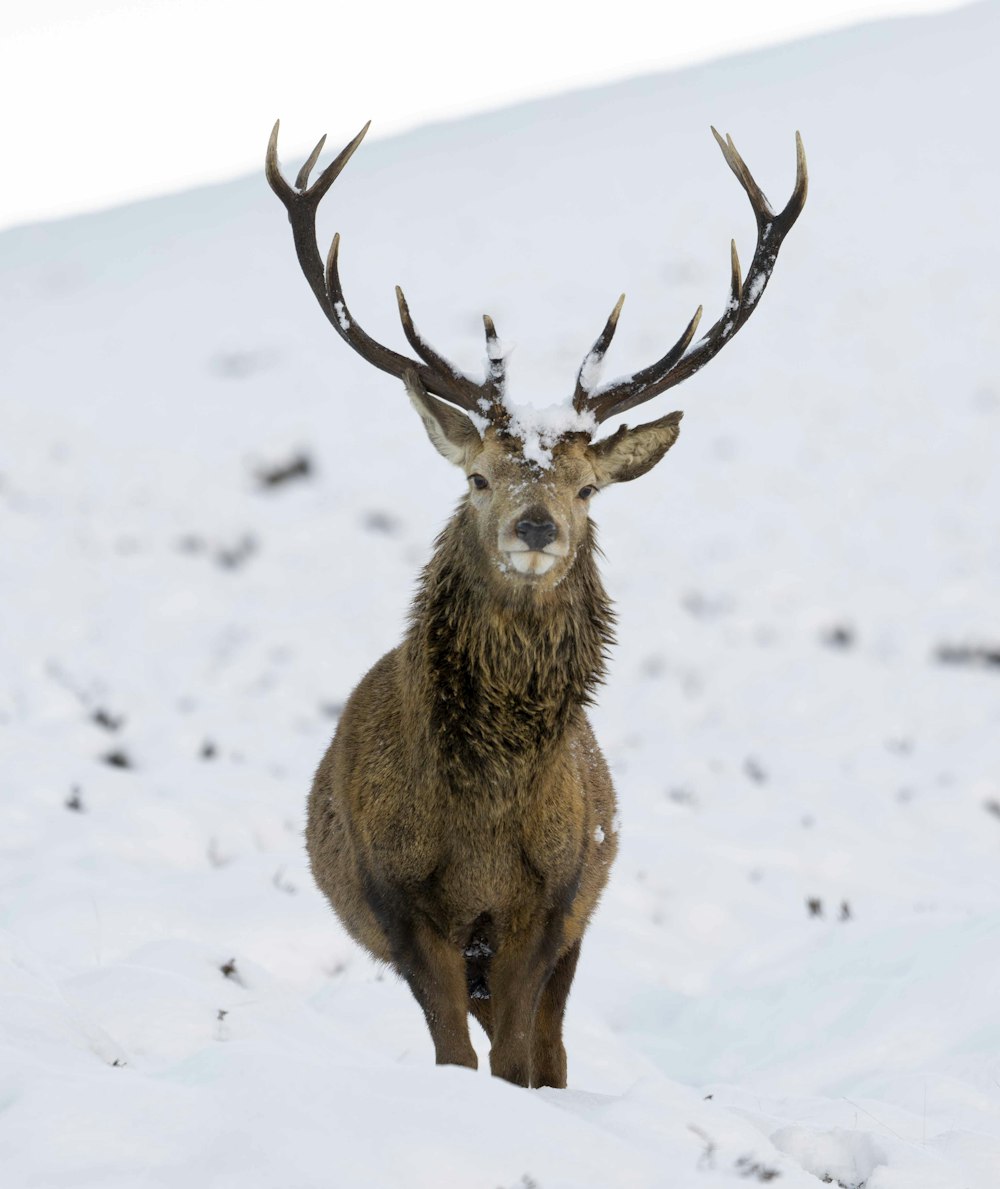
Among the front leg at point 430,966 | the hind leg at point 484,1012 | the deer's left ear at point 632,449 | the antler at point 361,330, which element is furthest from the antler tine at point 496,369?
the hind leg at point 484,1012

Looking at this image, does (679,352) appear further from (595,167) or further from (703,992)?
(595,167)

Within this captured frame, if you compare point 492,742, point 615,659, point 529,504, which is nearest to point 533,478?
point 529,504

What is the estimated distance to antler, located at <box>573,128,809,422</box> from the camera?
5.32m

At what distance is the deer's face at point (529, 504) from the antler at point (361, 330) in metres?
0.21

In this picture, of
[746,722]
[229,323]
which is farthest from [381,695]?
[229,323]

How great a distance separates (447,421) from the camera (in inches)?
208

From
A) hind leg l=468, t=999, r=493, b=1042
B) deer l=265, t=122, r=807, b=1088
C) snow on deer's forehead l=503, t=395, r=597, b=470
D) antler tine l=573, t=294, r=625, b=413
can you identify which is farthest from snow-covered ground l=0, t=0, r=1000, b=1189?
antler tine l=573, t=294, r=625, b=413

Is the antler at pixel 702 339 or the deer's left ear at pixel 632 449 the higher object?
the antler at pixel 702 339

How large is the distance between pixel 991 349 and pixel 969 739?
8.76m

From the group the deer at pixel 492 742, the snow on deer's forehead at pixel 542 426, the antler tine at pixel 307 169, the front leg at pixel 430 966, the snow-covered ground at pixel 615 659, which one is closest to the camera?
the snow-covered ground at pixel 615 659

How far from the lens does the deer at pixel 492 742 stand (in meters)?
4.66

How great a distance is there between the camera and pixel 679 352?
5500 millimetres

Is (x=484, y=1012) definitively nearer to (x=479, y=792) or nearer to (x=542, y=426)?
(x=479, y=792)

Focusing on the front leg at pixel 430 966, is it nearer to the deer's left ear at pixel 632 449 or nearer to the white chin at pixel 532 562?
the white chin at pixel 532 562
